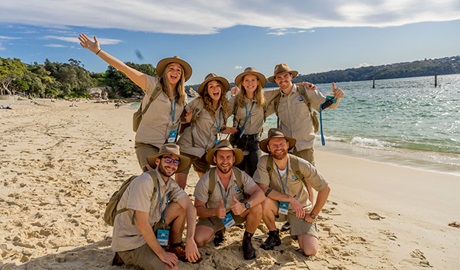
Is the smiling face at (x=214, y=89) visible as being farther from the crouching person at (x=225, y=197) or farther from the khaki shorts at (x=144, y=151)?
the khaki shorts at (x=144, y=151)

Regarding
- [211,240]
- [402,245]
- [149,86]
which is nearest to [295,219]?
[211,240]

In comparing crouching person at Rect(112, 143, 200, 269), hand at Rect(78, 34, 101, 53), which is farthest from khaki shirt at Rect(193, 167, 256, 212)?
hand at Rect(78, 34, 101, 53)

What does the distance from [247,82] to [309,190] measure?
5.70 ft

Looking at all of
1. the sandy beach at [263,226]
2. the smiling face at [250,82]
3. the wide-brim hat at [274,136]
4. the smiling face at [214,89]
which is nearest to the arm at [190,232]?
the sandy beach at [263,226]

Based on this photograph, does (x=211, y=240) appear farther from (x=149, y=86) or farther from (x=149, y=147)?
(x=149, y=86)

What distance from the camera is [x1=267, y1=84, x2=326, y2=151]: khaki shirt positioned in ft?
15.2

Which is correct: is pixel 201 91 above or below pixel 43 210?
above

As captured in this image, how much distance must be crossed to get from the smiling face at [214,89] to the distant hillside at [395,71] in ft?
524

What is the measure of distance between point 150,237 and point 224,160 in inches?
46.1

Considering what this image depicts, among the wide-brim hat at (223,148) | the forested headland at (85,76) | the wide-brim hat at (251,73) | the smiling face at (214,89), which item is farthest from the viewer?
the forested headland at (85,76)

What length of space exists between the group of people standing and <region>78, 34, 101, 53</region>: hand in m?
0.01

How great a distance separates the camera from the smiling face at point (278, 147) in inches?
160

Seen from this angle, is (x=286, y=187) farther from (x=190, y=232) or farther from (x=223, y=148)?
(x=190, y=232)

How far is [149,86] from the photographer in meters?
4.11
